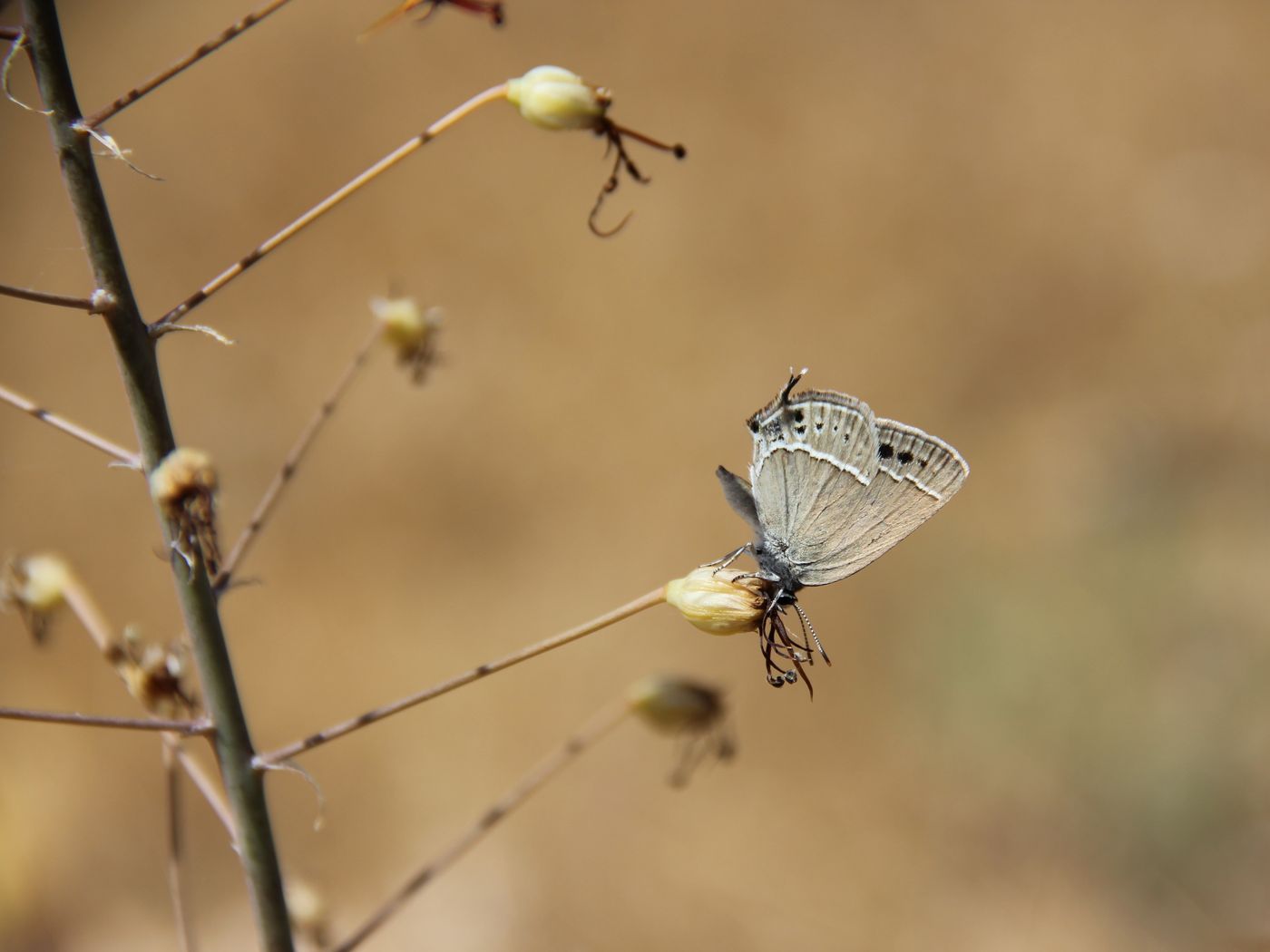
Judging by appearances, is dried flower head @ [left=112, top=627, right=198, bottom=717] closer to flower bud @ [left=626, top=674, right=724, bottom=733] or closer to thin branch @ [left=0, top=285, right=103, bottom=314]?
thin branch @ [left=0, top=285, right=103, bottom=314]

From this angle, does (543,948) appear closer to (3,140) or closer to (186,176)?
(186,176)

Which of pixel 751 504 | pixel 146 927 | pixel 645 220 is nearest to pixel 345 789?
pixel 146 927

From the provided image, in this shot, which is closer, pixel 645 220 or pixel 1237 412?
pixel 1237 412

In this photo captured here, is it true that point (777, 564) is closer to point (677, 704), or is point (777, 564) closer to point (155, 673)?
point (677, 704)

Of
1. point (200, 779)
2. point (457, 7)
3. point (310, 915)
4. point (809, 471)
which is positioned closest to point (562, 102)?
point (457, 7)

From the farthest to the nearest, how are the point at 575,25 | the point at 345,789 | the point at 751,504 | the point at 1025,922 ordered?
the point at 575,25 < the point at 345,789 < the point at 1025,922 < the point at 751,504

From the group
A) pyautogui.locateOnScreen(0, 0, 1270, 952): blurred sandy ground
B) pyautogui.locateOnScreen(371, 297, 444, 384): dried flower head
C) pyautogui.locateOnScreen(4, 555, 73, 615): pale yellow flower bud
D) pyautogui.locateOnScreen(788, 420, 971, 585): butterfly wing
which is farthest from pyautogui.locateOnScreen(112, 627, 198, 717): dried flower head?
pyautogui.locateOnScreen(0, 0, 1270, 952): blurred sandy ground

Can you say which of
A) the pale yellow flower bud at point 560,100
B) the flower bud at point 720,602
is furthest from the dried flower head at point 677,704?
the pale yellow flower bud at point 560,100
